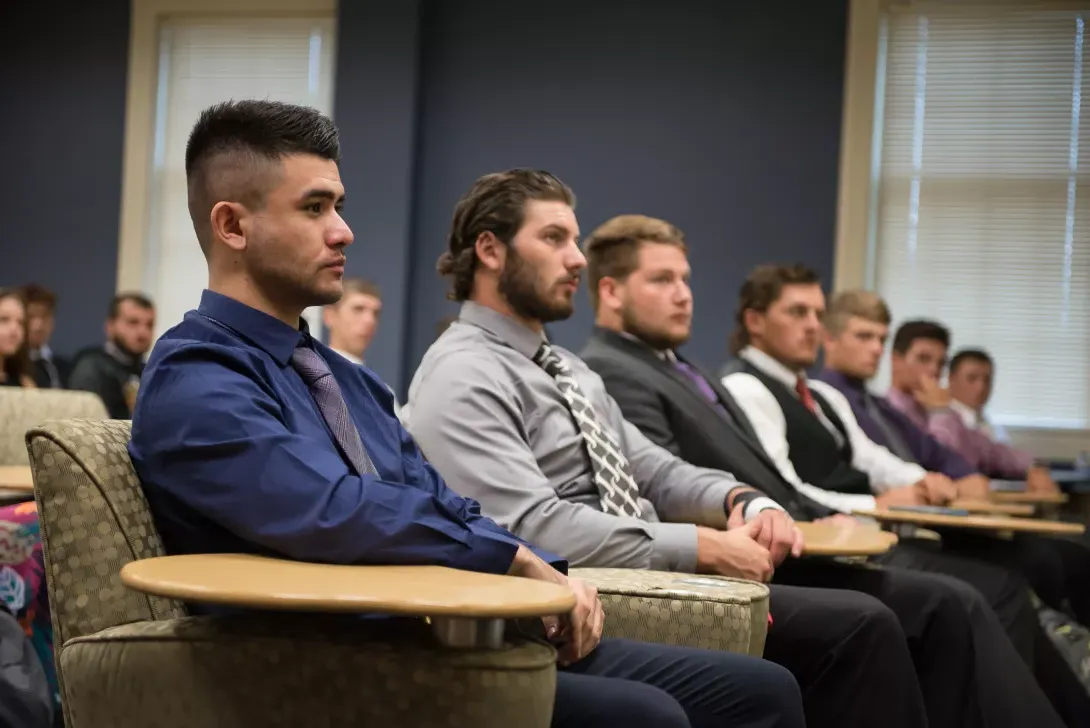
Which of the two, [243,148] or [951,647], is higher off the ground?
[243,148]

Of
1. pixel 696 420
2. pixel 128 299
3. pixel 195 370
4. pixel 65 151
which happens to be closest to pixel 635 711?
pixel 195 370

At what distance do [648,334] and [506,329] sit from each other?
0.80 meters

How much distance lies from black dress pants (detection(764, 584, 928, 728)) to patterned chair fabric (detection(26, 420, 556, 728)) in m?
1.02

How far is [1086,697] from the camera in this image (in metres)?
3.20

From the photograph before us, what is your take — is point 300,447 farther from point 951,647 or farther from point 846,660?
point 951,647

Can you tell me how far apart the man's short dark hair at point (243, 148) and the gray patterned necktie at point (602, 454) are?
87cm

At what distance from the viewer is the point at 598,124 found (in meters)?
7.08

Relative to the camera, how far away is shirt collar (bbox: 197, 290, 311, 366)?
1.63 metres

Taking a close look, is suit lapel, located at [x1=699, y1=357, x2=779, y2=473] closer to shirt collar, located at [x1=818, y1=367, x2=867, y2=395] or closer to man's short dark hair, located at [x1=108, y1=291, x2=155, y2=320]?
shirt collar, located at [x1=818, y1=367, x2=867, y2=395]

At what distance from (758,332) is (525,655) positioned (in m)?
2.86

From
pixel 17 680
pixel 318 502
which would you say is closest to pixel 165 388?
pixel 318 502

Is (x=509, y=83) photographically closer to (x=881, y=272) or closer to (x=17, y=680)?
(x=881, y=272)

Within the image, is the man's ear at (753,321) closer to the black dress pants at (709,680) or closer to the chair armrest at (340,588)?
the black dress pants at (709,680)

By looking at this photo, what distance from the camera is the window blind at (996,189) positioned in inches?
267
